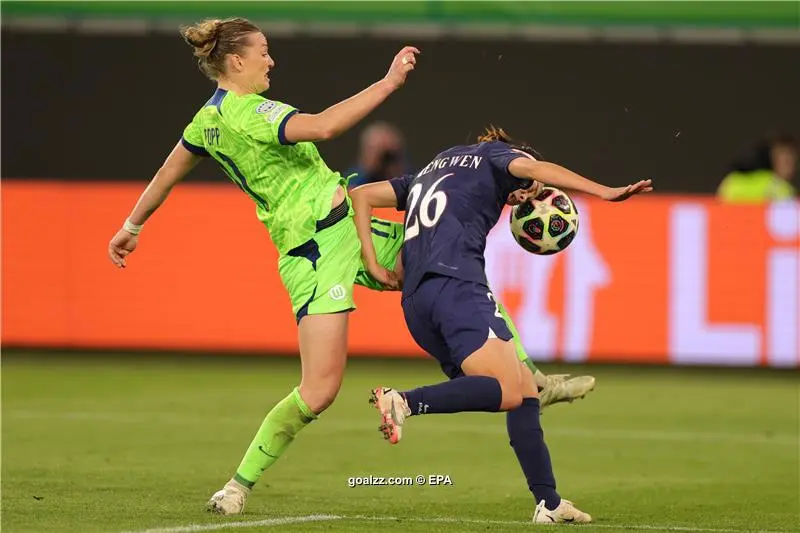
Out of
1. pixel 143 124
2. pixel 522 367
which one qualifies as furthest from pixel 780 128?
pixel 522 367

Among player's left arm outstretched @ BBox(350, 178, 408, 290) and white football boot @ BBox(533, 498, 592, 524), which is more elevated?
player's left arm outstretched @ BBox(350, 178, 408, 290)

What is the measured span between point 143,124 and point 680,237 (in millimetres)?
8258

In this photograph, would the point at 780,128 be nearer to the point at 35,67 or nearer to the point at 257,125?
the point at 35,67

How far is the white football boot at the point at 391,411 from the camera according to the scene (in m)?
6.71

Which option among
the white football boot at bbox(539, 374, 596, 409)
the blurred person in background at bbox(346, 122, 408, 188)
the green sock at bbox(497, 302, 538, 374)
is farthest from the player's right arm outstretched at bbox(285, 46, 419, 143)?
the blurred person in background at bbox(346, 122, 408, 188)

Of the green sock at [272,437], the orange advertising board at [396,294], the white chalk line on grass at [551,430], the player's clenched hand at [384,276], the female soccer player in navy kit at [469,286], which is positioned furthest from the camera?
the orange advertising board at [396,294]

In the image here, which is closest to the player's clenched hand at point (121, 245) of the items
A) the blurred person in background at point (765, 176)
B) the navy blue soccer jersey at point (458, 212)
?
the navy blue soccer jersey at point (458, 212)

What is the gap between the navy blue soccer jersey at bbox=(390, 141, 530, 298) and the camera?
24.1ft

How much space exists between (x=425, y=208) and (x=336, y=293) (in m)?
0.58

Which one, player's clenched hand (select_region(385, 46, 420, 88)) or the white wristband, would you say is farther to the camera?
the white wristband

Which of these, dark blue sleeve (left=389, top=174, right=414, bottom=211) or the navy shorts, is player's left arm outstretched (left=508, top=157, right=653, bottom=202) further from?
dark blue sleeve (left=389, top=174, right=414, bottom=211)

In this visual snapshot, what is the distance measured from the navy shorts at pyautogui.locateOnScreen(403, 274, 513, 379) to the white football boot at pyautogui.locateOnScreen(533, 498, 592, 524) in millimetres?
760

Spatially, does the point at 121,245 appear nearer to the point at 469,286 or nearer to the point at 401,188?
the point at 401,188

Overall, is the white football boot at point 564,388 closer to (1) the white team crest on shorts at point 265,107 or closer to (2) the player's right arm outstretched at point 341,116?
(2) the player's right arm outstretched at point 341,116
